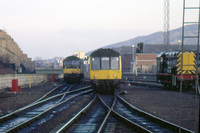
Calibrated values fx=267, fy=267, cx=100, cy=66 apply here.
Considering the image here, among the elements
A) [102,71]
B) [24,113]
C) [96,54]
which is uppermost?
[96,54]

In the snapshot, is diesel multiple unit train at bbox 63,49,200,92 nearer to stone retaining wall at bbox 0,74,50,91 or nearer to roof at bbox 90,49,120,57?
roof at bbox 90,49,120,57

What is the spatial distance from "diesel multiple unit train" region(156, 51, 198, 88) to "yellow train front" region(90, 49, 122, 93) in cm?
507

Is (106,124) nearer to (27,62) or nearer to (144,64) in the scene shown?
(27,62)

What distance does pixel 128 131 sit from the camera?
27.7ft

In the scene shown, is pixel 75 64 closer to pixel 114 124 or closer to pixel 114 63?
pixel 114 63

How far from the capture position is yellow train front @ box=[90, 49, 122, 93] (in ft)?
67.8

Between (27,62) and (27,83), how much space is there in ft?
119

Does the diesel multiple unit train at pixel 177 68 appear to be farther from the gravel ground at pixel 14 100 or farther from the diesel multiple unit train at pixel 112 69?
the gravel ground at pixel 14 100

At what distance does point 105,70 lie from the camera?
20.8m

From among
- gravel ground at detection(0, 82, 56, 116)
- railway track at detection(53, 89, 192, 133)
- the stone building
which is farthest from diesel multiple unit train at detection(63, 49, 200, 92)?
the stone building

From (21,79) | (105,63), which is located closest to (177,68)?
(105,63)

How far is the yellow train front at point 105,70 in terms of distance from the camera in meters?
20.7

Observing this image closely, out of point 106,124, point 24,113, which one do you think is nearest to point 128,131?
point 106,124

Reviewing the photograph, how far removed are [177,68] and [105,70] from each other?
252 inches
